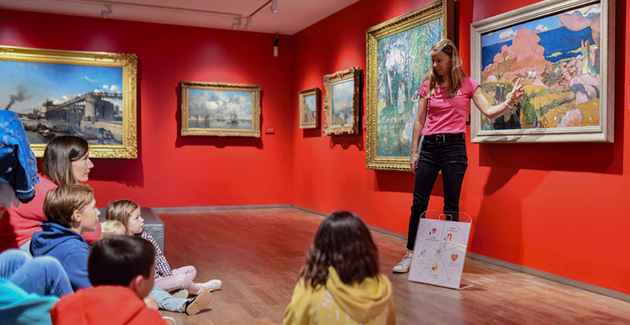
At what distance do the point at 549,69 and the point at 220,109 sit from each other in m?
5.75

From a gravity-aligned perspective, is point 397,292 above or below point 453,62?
below

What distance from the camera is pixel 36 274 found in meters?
1.77

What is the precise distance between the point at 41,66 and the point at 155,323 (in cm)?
734

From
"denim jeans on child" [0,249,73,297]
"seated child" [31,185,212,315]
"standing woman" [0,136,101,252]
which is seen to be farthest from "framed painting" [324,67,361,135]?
"denim jeans on child" [0,249,73,297]

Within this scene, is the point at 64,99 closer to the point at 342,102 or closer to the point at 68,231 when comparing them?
the point at 342,102

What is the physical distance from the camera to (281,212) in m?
8.42

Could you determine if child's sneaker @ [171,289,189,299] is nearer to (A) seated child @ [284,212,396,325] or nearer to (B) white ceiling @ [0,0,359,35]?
(A) seated child @ [284,212,396,325]

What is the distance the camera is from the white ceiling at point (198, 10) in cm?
722

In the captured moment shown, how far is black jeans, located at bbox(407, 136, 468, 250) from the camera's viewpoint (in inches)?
159

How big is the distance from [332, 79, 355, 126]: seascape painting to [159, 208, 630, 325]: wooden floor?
186cm

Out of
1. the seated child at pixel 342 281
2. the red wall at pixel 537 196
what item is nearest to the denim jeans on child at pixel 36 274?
the seated child at pixel 342 281

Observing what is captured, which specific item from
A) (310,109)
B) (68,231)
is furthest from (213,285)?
(310,109)

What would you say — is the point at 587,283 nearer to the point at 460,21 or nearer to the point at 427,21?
the point at 460,21

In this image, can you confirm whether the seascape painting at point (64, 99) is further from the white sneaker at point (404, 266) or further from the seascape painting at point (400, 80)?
the white sneaker at point (404, 266)
